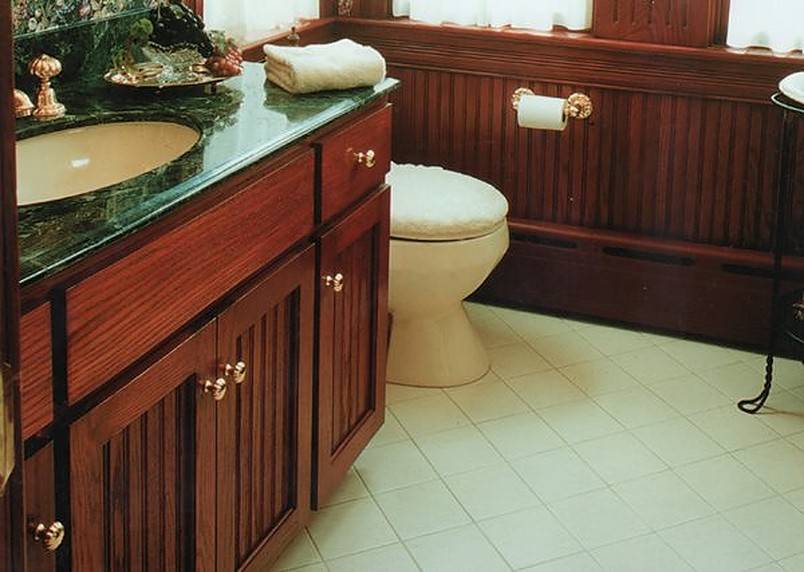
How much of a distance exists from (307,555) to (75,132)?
2.72 ft

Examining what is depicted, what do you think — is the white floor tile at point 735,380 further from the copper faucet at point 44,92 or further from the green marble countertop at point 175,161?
the copper faucet at point 44,92

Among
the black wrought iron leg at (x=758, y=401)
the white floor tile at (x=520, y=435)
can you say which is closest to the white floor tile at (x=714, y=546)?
the white floor tile at (x=520, y=435)

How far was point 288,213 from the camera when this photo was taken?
1.83 m

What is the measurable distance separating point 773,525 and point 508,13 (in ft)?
4.53

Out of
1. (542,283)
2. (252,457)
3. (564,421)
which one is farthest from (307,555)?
(542,283)

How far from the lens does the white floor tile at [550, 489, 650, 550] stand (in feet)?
7.41

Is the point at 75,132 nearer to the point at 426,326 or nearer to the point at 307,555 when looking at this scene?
the point at 307,555

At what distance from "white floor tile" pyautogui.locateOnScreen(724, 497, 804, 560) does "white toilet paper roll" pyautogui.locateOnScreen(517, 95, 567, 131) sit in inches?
40.1

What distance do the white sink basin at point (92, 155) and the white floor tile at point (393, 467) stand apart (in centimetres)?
84

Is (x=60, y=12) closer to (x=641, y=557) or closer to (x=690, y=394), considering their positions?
(x=641, y=557)

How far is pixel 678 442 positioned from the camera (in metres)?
2.60

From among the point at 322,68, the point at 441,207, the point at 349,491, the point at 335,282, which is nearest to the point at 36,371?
the point at 335,282

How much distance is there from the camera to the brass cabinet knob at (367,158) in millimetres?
2070

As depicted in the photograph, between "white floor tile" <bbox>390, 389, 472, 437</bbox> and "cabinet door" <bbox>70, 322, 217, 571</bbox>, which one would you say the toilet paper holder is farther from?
"cabinet door" <bbox>70, 322, 217, 571</bbox>
